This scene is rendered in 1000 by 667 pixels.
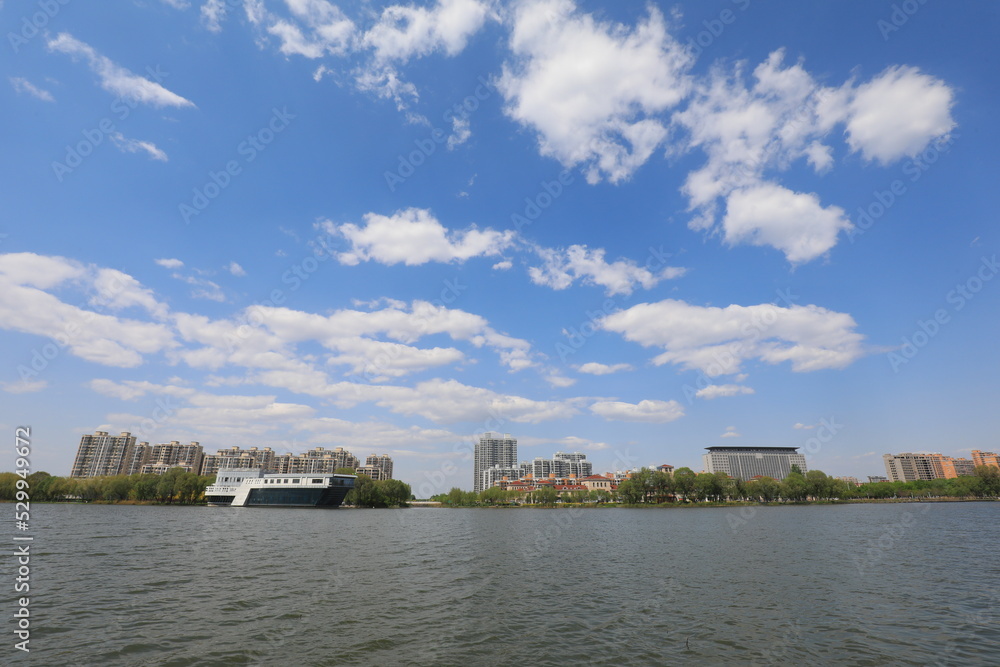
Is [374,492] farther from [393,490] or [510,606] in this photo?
[510,606]

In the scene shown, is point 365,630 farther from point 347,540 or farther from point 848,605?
point 347,540

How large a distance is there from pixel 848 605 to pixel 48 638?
3958cm

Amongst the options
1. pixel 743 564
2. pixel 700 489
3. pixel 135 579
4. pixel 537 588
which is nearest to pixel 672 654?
pixel 537 588

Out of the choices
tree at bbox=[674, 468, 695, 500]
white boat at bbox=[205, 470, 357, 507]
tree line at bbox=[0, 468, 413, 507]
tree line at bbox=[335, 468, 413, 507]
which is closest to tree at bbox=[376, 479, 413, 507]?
tree line at bbox=[335, 468, 413, 507]

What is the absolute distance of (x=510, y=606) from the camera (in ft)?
83.7

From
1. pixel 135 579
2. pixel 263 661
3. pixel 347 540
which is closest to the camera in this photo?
pixel 263 661

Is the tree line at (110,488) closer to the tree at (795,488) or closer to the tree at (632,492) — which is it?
the tree at (632,492)

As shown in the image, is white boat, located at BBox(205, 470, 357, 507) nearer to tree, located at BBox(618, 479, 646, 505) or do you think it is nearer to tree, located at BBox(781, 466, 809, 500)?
tree, located at BBox(618, 479, 646, 505)

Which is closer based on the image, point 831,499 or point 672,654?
point 672,654

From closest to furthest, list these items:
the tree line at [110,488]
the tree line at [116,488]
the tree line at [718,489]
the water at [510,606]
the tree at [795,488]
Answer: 1. the water at [510,606]
2. the tree line at [116,488]
3. the tree line at [110,488]
4. the tree line at [718,489]
5. the tree at [795,488]

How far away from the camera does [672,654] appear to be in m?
18.0

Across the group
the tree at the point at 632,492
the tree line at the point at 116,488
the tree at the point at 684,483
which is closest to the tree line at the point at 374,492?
the tree line at the point at 116,488

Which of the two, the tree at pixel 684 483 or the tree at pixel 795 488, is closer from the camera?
the tree at pixel 684 483

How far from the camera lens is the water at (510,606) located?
58.7 feet
